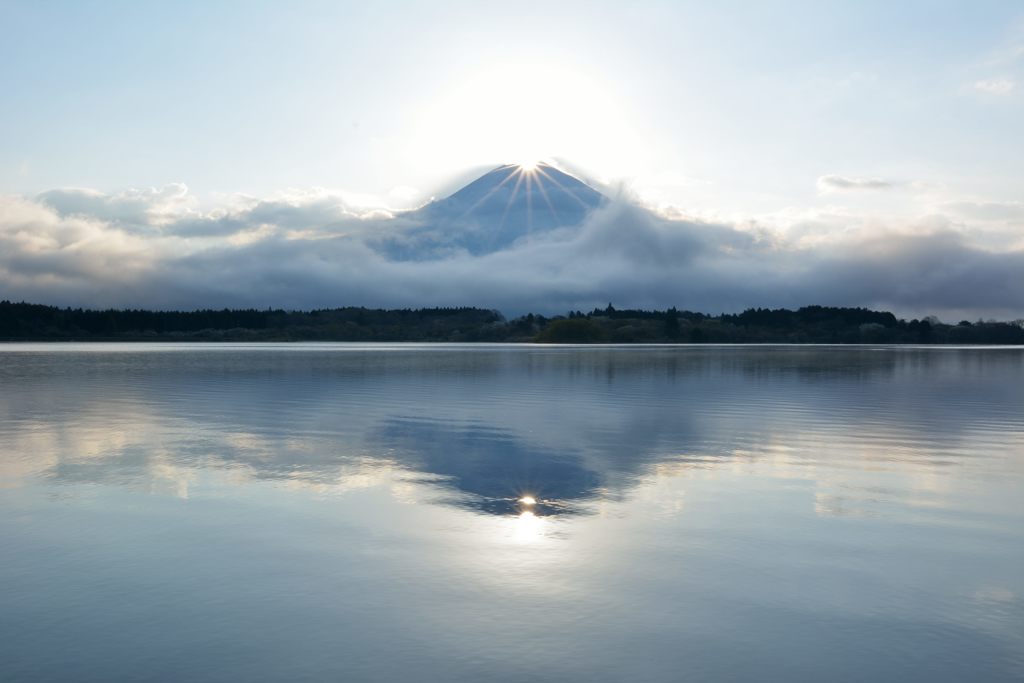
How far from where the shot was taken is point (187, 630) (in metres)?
10.1

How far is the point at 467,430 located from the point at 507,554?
1770 centimetres

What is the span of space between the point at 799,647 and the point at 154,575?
31.0 ft

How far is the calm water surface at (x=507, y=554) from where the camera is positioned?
944 centimetres

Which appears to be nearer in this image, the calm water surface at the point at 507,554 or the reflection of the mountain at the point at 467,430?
the calm water surface at the point at 507,554

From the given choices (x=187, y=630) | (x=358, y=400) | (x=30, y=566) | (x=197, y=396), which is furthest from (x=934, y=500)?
(x=197, y=396)

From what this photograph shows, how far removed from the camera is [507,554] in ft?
44.1

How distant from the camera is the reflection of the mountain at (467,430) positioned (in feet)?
69.4

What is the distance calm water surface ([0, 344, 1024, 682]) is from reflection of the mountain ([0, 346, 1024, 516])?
22 centimetres

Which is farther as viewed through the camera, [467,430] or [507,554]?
[467,430]

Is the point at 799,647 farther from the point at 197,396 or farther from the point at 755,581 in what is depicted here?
the point at 197,396

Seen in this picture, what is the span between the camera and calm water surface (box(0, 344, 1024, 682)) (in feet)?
31.0

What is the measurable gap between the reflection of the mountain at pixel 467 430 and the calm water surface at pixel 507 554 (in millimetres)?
222

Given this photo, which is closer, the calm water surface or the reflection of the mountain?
the calm water surface

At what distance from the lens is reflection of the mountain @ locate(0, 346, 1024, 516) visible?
69.4 feet
